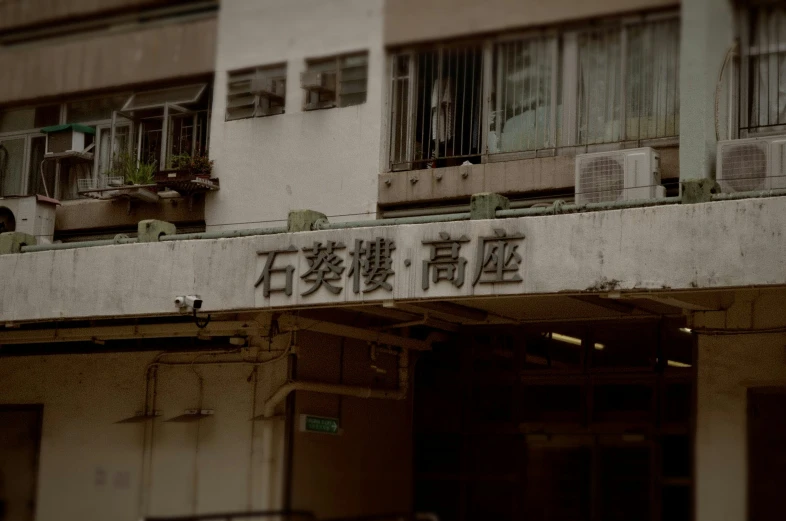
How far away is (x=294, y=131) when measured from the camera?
663 inches

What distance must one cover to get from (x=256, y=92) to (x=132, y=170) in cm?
245

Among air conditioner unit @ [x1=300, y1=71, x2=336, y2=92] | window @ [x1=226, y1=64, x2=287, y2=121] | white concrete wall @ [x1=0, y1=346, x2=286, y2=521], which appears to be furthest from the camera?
window @ [x1=226, y1=64, x2=287, y2=121]

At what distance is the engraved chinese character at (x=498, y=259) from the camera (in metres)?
11.9

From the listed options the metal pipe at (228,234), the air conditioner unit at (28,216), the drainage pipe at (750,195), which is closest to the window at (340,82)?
the metal pipe at (228,234)

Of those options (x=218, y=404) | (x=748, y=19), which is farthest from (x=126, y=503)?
(x=748, y=19)

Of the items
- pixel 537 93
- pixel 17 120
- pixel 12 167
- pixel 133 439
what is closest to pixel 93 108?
pixel 17 120

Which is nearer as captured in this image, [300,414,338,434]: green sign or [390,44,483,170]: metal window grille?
[300,414,338,434]: green sign

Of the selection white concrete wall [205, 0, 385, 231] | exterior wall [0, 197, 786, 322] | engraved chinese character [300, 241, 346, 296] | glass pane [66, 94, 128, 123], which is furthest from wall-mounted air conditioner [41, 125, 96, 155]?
engraved chinese character [300, 241, 346, 296]

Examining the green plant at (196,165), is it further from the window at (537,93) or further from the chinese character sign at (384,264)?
the chinese character sign at (384,264)

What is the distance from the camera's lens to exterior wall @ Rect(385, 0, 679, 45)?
15078 millimetres

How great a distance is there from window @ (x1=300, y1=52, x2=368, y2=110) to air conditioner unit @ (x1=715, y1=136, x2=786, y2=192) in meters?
5.54

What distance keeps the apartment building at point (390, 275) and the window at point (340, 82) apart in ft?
0.13

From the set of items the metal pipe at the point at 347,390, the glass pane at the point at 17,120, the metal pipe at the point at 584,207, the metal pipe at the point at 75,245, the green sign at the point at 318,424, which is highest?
the glass pane at the point at 17,120

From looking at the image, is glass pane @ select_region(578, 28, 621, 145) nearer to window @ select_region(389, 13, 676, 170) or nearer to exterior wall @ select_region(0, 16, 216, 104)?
window @ select_region(389, 13, 676, 170)
